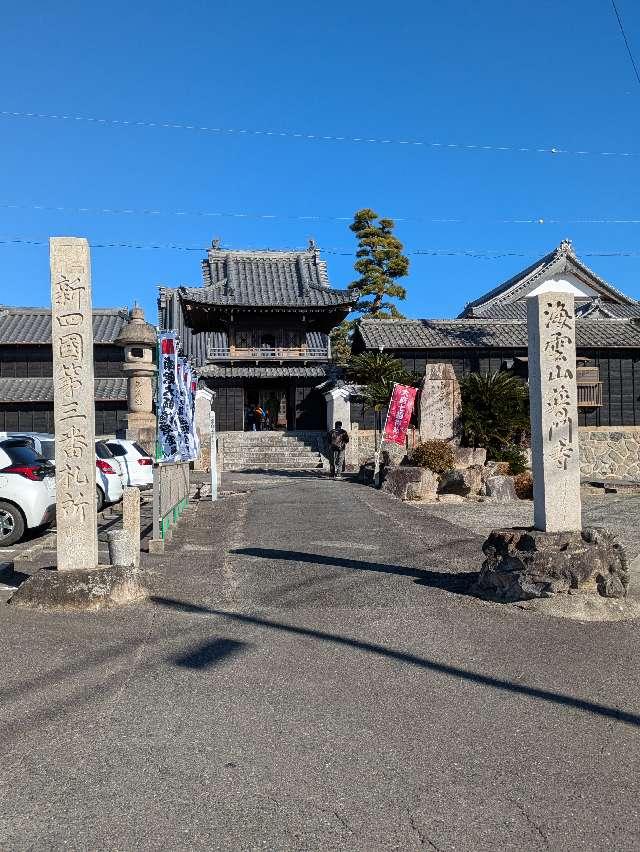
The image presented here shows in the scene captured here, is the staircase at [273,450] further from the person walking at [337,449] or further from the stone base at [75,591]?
the stone base at [75,591]

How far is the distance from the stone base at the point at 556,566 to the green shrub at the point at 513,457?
12.3m

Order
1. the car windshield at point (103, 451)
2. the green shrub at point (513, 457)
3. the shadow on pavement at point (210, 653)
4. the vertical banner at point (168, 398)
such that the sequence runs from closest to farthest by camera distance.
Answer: the shadow on pavement at point (210, 653), the vertical banner at point (168, 398), the car windshield at point (103, 451), the green shrub at point (513, 457)

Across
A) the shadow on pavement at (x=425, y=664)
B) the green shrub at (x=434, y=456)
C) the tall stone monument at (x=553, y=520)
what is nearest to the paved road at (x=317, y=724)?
the shadow on pavement at (x=425, y=664)

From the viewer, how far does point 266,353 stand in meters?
32.2

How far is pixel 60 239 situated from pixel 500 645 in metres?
5.09

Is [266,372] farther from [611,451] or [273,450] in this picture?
[611,451]

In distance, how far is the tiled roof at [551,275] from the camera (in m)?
37.0

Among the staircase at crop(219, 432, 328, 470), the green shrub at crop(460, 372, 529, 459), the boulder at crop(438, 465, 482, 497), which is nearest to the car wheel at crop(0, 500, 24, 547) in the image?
the boulder at crop(438, 465, 482, 497)

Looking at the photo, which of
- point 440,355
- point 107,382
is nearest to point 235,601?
point 440,355

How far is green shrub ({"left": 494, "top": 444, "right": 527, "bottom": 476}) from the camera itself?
61.1 feet

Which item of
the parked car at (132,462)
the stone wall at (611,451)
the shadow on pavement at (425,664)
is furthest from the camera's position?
the stone wall at (611,451)

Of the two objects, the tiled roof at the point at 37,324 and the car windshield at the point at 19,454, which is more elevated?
the tiled roof at the point at 37,324

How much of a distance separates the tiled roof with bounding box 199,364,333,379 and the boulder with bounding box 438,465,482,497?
14.2 meters

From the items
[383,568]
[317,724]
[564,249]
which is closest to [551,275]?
[564,249]
